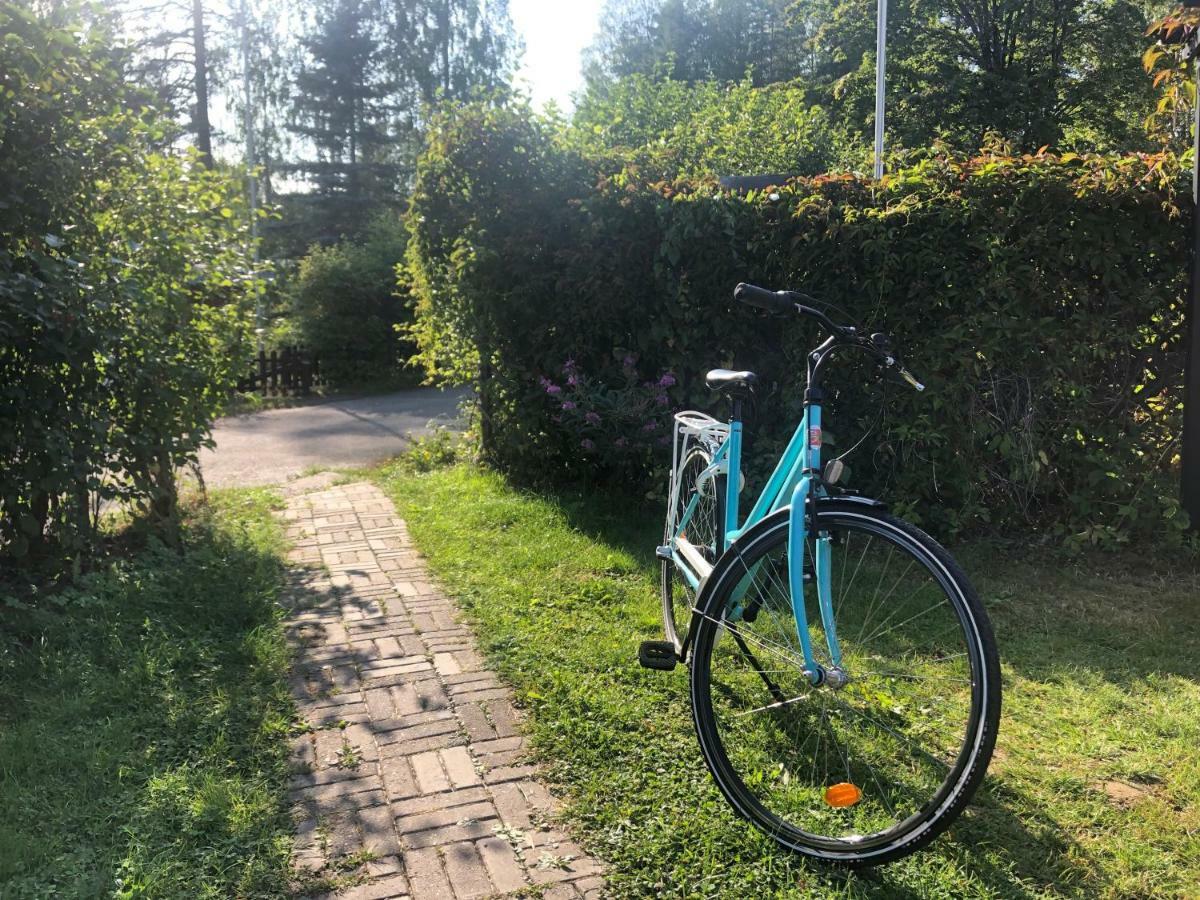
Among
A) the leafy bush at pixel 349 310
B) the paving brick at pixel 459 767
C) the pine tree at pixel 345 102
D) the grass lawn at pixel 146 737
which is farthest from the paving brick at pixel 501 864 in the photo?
the pine tree at pixel 345 102

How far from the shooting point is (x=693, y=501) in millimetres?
3447

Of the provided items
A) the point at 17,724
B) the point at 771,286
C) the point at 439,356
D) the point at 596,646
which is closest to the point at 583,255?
the point at 771,286

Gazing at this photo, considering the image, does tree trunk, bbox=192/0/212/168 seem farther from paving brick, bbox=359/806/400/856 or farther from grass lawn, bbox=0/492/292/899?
paving brick, bbox=359/806/400/856

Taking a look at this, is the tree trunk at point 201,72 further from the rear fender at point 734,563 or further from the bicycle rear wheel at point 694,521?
the rear fender at point 734,563

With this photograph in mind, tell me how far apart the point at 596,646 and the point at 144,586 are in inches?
96.9

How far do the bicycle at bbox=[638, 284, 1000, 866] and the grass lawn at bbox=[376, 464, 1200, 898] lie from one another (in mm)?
153

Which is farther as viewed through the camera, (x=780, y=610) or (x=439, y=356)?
(x=439, y=356)

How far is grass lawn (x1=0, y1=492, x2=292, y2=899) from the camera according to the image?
2365mm

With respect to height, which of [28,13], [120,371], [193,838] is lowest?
[193,838]

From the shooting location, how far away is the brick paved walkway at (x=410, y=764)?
7.72 feet

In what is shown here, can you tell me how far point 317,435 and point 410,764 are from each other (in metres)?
9.74

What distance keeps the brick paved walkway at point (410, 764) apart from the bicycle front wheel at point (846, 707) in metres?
0.61

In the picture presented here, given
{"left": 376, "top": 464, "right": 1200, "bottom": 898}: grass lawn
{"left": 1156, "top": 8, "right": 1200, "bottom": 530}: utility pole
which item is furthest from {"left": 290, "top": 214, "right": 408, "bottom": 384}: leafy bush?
{"left": 1156, "top": 8, "right": 1200, "bottom": 530}: utility pole

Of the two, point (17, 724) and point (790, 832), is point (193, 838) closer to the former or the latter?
point (17, 724)
